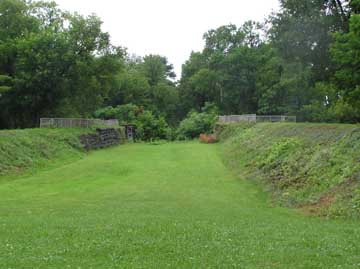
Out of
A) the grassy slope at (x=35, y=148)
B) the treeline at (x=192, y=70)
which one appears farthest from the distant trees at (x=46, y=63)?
the grassy slope at (x=35, y=148)

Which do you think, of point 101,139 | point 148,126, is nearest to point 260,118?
point 148,126

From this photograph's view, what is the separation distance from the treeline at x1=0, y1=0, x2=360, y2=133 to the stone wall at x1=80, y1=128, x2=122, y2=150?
14.8 ft

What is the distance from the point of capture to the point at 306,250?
743 cm

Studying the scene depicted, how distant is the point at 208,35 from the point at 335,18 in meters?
57.7

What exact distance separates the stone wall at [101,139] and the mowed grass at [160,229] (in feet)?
61.2

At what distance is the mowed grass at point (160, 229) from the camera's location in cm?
673

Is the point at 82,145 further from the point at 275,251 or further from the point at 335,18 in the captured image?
the point at 275,251

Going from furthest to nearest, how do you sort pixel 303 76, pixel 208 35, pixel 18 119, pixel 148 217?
pixel 208 35
pixel 18 119
pixel 303 76
pixel 148 217

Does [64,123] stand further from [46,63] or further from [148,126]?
[148,126]

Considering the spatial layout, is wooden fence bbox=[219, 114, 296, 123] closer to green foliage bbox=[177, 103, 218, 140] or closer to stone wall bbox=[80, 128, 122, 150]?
green foliage bbox=[177, 103, 218, 140]

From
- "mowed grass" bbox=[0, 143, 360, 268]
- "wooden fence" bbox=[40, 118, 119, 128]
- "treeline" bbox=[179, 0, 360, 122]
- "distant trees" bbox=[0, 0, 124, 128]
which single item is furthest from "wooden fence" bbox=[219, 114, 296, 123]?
"mowed grass" bbox=[0, 143, 360, 268]

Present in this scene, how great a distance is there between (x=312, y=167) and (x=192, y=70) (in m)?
71.9

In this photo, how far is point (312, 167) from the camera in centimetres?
1842

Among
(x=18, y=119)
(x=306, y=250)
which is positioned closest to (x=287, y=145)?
(x=306, y=250)
